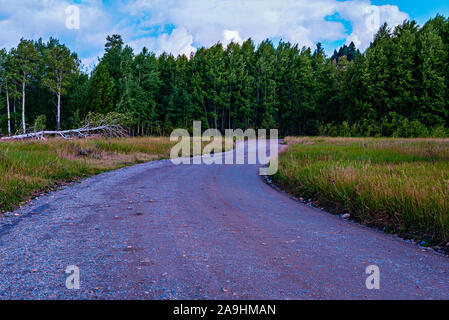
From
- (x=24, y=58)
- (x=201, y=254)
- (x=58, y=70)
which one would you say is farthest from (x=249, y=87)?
(x=201, y=254)

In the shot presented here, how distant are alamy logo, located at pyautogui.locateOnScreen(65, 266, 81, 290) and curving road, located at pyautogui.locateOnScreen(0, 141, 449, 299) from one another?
57 millimetres

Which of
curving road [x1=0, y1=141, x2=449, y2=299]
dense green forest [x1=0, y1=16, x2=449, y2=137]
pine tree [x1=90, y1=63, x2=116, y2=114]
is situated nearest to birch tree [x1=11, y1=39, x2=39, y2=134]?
dense green forest [x1=0, y1=16, x2=449, y2=137]

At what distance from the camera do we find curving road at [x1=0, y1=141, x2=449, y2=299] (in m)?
3.24

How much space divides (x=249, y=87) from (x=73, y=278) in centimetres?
6464

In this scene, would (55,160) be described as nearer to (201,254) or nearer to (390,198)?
(201,254)

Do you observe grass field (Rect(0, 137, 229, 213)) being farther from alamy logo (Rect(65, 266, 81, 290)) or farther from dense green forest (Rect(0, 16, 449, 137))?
dense green forest (Rect(0, 16, 449, 137))

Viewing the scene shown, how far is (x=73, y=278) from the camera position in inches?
136

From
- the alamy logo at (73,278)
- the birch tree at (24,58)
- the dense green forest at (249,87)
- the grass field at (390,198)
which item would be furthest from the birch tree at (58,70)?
the alamy logo at (73,278)

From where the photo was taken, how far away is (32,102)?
5881 cm

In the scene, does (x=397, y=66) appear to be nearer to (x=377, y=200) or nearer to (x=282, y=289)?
(x=377, y=200)

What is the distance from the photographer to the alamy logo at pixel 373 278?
3361 millimetres

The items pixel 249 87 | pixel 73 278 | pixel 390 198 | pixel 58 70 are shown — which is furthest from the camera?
pixel 249 87
